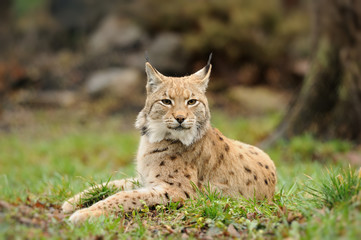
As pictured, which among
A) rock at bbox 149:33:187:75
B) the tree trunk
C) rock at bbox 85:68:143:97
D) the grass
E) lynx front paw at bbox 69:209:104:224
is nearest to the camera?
the grass

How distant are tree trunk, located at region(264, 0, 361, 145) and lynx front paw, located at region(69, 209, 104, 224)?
22.5 feet

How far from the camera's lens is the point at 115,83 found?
1783 cm

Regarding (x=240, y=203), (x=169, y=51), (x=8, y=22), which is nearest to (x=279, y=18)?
(x=169, y=51)

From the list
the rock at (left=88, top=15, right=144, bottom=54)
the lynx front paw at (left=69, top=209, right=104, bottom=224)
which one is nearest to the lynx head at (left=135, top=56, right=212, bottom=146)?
the lynx front paw at (left=69, top=209, right=104, bottom=224)

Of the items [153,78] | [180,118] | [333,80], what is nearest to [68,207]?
[180,118]

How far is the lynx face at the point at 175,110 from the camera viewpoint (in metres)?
5.27

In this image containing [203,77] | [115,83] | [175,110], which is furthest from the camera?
[115,83]

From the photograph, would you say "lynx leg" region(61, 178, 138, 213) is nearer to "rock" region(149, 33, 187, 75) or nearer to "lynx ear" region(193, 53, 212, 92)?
"lynx ear" region(193, 53, 212, 92)

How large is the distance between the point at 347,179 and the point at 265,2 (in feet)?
51.0

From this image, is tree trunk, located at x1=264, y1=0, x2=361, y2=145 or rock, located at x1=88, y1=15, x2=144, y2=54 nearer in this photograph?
tree trunk, located at x1=264, y1=0, x2=361, y2=145

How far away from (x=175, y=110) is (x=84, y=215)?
161cm

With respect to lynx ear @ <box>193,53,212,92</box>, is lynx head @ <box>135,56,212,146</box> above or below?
below

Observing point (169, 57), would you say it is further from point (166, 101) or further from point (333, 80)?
point (166, 101)

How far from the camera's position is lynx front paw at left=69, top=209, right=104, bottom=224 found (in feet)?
15.1
